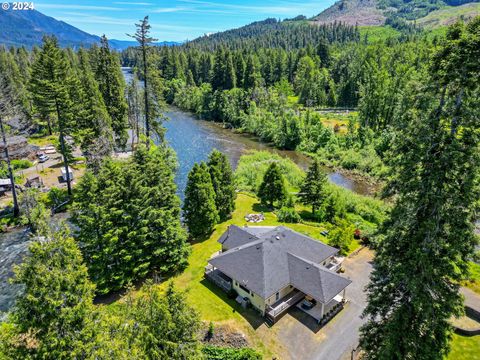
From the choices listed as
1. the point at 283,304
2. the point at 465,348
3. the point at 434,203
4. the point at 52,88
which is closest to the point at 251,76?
the point at 52,88

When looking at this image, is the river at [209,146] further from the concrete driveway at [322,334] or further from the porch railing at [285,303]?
the concrete driveway at [322,334]

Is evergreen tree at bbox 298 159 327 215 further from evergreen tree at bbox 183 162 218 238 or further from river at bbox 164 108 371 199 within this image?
river at bbox 164 108 371 199

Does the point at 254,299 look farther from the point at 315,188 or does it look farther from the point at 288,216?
the point at 315,188

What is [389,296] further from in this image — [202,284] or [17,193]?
[17,193]

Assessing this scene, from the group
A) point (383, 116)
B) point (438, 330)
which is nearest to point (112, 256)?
point (438, 330)

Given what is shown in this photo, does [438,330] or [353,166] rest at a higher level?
[438,330]

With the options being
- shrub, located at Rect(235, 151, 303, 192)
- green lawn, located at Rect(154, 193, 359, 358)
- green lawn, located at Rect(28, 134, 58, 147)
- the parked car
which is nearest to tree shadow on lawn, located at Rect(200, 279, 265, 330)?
green lawn, located at Rect(154, 193, 359, 358)

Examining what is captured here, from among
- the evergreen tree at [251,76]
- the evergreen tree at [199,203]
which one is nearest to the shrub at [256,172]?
the evergreen tree at [199,203]
